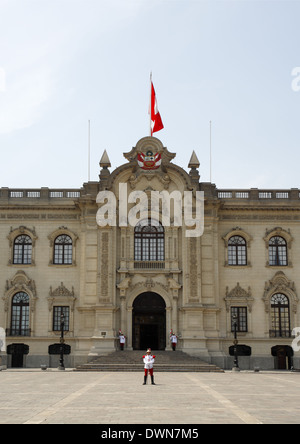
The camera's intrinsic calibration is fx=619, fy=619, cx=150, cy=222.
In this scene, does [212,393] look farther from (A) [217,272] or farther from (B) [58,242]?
(B) [58,242]

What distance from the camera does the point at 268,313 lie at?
4584cm

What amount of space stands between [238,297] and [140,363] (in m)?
9.80

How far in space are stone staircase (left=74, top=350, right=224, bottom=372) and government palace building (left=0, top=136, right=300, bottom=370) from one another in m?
→ 2.05

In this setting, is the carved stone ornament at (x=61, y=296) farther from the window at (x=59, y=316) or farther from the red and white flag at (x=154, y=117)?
the red and white flag at (x=154, y=117)

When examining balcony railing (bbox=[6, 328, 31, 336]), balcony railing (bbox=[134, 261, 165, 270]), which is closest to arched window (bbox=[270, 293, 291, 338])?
balcony railing (bbox=[134, 261, 165, 270])

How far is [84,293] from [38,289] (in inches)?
142

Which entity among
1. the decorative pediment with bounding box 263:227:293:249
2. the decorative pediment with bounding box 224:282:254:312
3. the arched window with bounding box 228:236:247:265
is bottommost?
the decorative pediment with bounding box 224:282:254:312

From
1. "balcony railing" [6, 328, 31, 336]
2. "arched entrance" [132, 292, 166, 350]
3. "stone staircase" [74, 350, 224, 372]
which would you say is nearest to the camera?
"stone staircase" [74, 350, 224, 372]

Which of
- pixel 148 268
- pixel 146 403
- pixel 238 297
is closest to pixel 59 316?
pixel 148 268

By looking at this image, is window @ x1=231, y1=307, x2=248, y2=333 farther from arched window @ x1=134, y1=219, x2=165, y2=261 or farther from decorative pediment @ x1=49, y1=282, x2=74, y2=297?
decorative pediment @ x1=49, y1=282, x2=74, y2=297

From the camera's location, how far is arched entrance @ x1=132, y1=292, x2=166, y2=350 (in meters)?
45.8

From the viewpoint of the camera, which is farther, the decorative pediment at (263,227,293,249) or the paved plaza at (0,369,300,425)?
the decorative pediment at (263,227,293,249)

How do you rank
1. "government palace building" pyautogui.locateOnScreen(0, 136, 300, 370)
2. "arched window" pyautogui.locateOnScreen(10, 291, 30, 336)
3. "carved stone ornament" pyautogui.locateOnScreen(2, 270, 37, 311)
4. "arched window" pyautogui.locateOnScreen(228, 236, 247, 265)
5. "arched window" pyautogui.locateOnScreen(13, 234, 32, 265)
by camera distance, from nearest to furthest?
1. "government palace building" pyautogui.locateOnScreen(0, 136, 300, 370)
2. "arched window" pyautogui.locateOnScreen(10, 291, 30, 336)
3. "carved stone ornament" pyautogui.locateOnScreen(2, 270, 37, 311)
4. "arched window" pyautogui.locateOnScreen(13, 234, 32, 265)
5. "arched window" pyautogui.locateOnScreen(228, 236, 247, 265)
